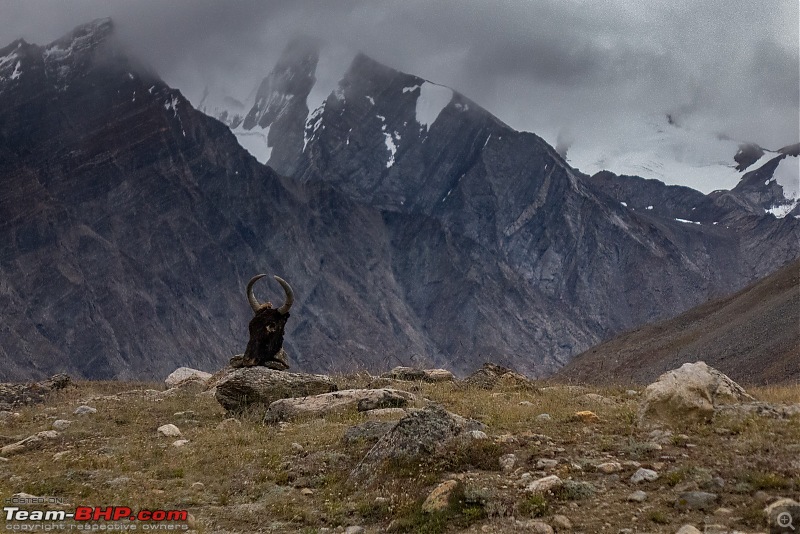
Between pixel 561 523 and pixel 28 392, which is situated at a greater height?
pixel 28 392

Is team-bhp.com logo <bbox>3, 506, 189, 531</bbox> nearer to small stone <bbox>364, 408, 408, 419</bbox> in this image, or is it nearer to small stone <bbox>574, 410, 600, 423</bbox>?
small stone <bbox>364, 408, 408, 419</bbox>

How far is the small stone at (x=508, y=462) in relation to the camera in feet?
31.1

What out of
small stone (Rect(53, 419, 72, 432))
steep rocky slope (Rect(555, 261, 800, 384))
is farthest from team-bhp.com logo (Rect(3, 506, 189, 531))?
steep rocky slope (Rect(555, 261, 800, 384))

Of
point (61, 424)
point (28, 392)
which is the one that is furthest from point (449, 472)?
point (28, 392)

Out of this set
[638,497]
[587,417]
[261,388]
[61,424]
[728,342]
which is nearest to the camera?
[638,497]

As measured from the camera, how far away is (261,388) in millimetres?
15781

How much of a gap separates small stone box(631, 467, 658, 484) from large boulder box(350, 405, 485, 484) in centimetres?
244

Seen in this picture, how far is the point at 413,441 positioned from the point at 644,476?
292cm

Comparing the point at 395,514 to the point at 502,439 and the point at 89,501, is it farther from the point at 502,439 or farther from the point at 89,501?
the point at 89,501

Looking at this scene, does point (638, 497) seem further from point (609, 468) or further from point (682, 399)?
point (682, 399)

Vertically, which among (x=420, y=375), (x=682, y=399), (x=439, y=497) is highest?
(x=420, y=375)

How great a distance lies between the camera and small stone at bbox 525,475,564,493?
8.49 metres

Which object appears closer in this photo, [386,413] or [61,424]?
[386,413]

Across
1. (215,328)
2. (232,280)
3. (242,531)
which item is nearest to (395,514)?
(242,531)
